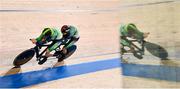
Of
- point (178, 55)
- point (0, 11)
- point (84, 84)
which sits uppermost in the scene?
point (0, 11)

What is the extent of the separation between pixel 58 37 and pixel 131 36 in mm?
481

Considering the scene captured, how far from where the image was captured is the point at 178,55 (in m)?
1.69

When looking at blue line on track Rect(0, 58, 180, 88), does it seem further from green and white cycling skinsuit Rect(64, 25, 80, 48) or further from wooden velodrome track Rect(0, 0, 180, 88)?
green and white cycling skinsuit Rect(64, 25, 80, 48)

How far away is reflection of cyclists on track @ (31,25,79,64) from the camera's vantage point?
183 cm

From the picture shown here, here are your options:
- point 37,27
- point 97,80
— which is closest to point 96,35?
point 97,80

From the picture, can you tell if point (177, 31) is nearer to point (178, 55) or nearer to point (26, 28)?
point (178, 55)

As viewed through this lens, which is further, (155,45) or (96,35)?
(96,35)

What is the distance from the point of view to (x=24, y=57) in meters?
1.75

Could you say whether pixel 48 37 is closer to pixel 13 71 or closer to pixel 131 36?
pixel 13 71

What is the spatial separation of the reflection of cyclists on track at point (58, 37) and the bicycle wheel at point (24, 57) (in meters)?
0.07

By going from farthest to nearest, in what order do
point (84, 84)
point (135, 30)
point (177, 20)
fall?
point (84, 84), point (135, 30), point (177, 20)

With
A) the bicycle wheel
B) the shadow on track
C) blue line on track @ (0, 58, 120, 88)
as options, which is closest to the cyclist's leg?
blue line on track @ (0, 58, 120, 88)

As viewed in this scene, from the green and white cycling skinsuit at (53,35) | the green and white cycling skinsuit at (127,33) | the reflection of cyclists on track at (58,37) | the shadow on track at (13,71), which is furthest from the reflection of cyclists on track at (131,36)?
the shadow on track at (13,71)

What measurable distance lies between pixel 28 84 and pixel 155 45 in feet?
2.64
